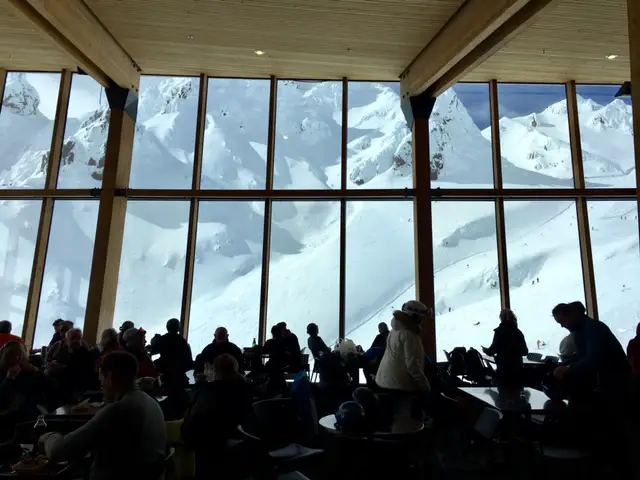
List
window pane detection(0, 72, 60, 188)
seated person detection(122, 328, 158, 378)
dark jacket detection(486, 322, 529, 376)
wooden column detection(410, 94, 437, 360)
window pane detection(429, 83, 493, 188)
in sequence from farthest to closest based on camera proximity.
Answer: window pane detection(429, 83, 493, 188), window pane detection(0, 72, 60, 188), wooden column detection(410, 94, 437, 360), dark jacket detection(486, 322, 529, 376), seated person detection(122, 328, 158, 378)

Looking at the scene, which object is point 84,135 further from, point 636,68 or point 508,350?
point 636,68

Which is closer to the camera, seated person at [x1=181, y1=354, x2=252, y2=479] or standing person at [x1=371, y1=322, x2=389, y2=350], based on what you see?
seated person at [x1=181, y1=354, x2=252, y2=479]

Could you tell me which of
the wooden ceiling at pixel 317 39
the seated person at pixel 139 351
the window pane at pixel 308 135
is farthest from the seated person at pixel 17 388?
the window pane at pixel 308 135

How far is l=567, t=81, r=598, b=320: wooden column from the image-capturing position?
794 cm

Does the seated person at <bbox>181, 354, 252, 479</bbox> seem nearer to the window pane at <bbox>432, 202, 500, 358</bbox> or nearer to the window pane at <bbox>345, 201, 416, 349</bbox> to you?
the window pane at <bbox>345, 201, 416, 349</bbox>

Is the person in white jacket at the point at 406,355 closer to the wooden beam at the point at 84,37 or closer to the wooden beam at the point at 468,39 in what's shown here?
the wooden beam at the point at 468,39

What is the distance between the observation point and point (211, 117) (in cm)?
846

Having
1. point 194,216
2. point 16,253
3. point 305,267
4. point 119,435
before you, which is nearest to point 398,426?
point 119,435

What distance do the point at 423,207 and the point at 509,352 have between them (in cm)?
323

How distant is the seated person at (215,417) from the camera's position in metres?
2.71

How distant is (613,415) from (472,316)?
488cm

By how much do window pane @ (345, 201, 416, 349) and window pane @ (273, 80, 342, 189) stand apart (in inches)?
34.5

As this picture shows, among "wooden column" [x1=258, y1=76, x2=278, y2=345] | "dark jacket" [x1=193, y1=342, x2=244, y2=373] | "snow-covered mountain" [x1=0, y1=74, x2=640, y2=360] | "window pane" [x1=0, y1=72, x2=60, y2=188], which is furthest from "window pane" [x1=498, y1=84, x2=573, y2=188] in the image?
"window pane" [x1=0, y1=72, x2=60, y2=188]

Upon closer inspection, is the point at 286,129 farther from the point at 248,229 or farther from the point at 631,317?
the point at 631,317
